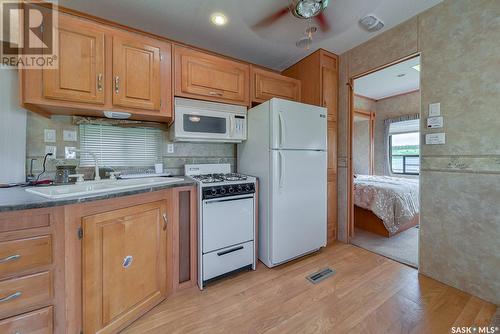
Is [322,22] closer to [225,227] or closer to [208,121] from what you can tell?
[208,121]

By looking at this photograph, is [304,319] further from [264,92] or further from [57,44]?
[57,44]

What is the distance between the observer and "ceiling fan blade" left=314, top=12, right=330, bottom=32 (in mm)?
1178

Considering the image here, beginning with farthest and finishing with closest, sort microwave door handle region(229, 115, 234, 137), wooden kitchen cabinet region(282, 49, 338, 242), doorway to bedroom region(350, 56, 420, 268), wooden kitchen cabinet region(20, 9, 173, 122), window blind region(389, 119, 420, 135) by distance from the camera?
window blind region(389, 119, 420, 135) → doorway to bedroom region(350, 56, 420, 268) → wooden kitchen cabinet region(282, 49, 338, 242) → microwave door handle region(229, 115, 234, 137) → wooden kitchen cabinet region(20, 9, 173, 122)

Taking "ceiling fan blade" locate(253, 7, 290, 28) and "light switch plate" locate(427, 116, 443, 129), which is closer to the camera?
"ceiling fan blade" locate(253, 7, 290, 28)

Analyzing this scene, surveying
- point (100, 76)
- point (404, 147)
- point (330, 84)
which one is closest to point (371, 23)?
point (330, 84)

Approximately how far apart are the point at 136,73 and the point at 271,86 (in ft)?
4.95

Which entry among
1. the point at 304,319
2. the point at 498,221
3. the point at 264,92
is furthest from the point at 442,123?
the point at 304,319

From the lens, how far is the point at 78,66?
150cm

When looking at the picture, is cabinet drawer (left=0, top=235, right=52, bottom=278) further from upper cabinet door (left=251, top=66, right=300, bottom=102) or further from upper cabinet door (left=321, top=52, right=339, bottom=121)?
upper cabinet door (left=321, top=52, right=339, bottom=121)

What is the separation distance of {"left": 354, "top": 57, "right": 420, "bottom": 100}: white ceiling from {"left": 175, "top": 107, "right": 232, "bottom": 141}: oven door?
8.65ft

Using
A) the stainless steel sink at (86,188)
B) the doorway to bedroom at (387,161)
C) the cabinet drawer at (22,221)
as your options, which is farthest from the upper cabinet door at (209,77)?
the doorway to bedroom at (387,161)

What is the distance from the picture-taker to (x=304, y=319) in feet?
4.64


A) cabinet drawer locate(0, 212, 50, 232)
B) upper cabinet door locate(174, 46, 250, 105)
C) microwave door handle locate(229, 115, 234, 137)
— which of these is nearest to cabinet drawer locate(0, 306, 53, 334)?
cabinet drawer locate(0, 212, 50, 232)

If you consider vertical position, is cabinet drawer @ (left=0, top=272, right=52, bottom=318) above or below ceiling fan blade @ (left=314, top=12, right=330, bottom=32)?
below
